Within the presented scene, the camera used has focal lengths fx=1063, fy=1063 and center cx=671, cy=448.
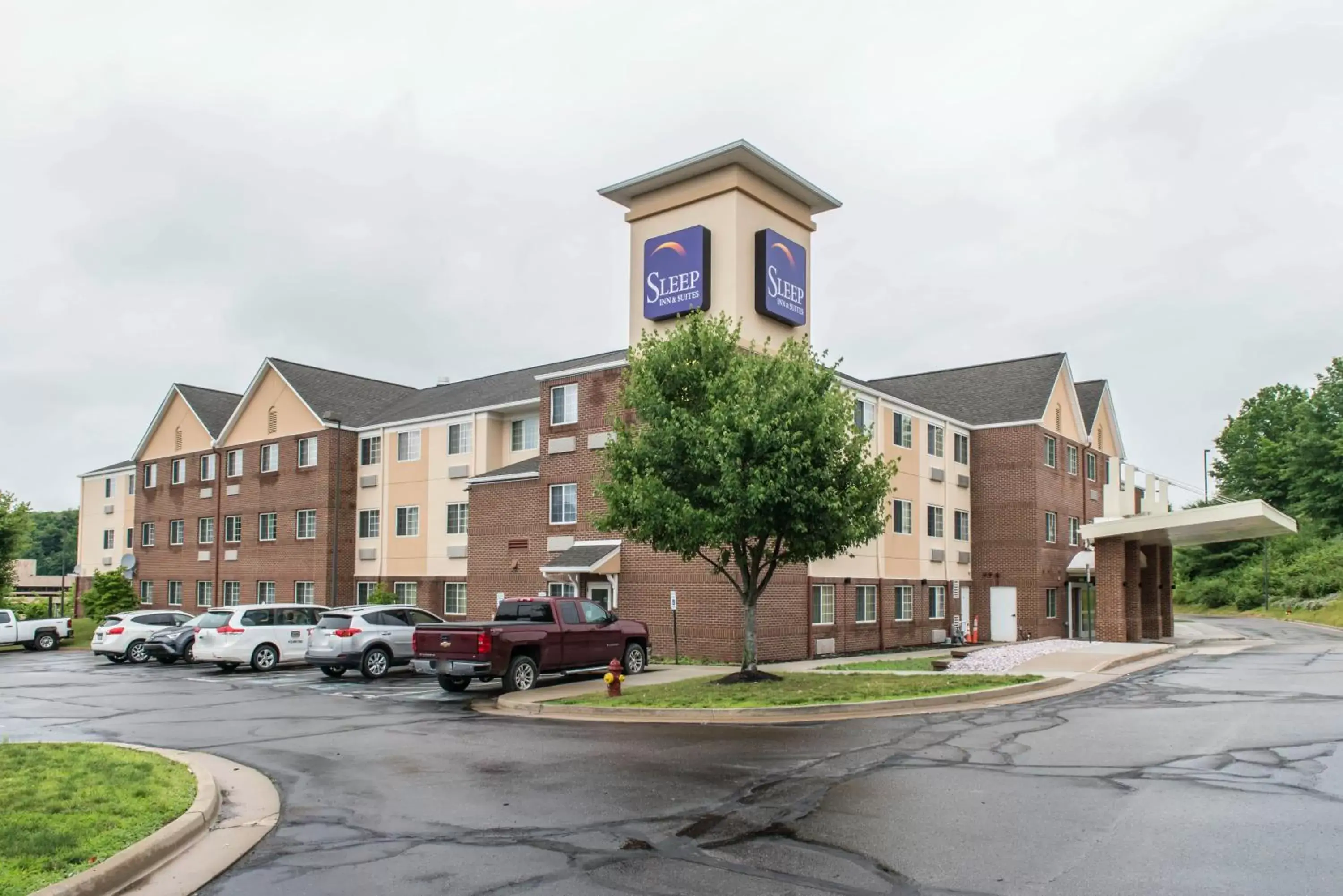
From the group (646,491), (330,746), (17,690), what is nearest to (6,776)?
(330,746)

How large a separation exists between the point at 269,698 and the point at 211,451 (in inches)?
1212

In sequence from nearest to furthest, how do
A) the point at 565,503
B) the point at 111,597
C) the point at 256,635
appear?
the point at 256,635 < the point at 565,503 < the point at 111,597

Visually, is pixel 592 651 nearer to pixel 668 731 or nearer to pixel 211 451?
pixel 668 731

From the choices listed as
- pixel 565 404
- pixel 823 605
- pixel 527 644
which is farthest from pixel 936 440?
pixel 527 644

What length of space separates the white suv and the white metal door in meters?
27.7

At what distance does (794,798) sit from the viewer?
957cm

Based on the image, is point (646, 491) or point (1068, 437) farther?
point (1068, 437)

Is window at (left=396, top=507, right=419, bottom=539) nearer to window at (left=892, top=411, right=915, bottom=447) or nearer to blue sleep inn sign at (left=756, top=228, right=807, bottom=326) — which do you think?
blue sleep inn sign at (left=756, top=228, right=807, bottom=326)

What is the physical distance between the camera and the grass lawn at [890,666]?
2295 centimetres

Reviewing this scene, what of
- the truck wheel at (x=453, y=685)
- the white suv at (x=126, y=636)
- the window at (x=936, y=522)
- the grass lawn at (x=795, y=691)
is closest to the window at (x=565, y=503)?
the truck wheel at (x=453, y=685)

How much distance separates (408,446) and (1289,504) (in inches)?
2754

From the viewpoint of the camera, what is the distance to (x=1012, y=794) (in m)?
9.58

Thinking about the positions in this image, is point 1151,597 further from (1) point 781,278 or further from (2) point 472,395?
(2) point 472,395

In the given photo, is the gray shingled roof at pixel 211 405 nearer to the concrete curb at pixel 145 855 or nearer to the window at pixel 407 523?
the window at pixel 407 523
